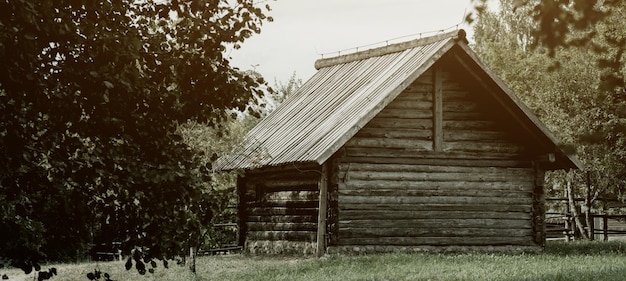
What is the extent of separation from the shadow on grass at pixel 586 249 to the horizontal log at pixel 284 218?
622 centimetres

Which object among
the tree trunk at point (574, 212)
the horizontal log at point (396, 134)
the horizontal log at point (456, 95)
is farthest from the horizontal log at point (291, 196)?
the tree trunk at point (574, 212)

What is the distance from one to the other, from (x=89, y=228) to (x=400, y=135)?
42.3 feet

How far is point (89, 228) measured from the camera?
40.0 ft

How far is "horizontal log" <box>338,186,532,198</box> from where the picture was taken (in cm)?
2341

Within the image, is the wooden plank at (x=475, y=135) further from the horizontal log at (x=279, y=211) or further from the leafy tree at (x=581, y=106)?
the leafy tree at (x=581, y=106)

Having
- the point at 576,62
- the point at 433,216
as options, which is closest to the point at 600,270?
the point at 433,216

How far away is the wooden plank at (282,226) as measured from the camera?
2391cm

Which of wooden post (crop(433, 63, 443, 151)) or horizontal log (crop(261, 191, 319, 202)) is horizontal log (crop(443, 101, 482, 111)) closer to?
wooden post (crop(433, 63, 443, 151))

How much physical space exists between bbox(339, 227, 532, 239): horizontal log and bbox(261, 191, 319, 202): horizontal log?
4.15 feet

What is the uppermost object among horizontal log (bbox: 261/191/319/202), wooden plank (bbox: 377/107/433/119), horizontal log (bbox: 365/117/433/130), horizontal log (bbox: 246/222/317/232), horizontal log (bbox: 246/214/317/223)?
wooden plank (bbox: 377/107/433/119)

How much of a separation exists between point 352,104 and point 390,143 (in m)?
1.46

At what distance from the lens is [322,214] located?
23.0 meters

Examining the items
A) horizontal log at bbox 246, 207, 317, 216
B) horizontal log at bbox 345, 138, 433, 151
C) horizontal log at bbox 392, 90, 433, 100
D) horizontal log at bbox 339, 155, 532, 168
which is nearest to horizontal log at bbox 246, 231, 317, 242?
horizontal log at bbox 246, 207, 317, 216

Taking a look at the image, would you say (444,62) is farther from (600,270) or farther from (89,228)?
(89,228)
